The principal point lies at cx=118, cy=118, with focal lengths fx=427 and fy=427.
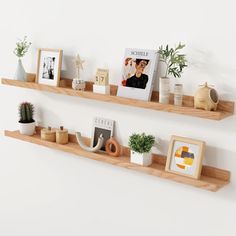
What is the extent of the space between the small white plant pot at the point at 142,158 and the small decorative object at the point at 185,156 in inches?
3.7

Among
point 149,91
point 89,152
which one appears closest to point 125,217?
point 89,152

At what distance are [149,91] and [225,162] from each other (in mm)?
404

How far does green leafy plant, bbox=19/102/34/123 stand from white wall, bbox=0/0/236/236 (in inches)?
2.1

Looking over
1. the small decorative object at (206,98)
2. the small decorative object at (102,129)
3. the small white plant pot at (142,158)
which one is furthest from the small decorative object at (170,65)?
the small decorative object at (102,129)

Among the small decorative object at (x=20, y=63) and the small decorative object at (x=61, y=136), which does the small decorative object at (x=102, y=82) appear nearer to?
the small decorative object at (x=61, y=136)

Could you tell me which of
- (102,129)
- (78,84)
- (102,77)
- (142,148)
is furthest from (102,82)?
(142,148)

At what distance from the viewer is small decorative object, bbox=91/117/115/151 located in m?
1.93

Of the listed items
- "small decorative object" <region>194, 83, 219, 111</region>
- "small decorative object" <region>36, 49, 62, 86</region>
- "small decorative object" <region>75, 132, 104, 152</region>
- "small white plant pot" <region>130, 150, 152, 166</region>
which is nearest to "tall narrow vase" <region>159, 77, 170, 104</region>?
"small decorative object" <region>194, 83, 219, 111</region>

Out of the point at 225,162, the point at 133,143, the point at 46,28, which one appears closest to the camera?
the point at 225,162

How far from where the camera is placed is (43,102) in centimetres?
219

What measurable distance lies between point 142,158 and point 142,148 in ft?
0.13

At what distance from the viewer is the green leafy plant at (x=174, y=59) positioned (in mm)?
1629

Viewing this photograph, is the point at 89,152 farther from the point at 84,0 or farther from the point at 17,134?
the point at 84,0

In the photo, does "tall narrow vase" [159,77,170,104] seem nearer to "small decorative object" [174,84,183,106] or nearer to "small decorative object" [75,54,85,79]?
"small decorative object" [174,84,183,106]
